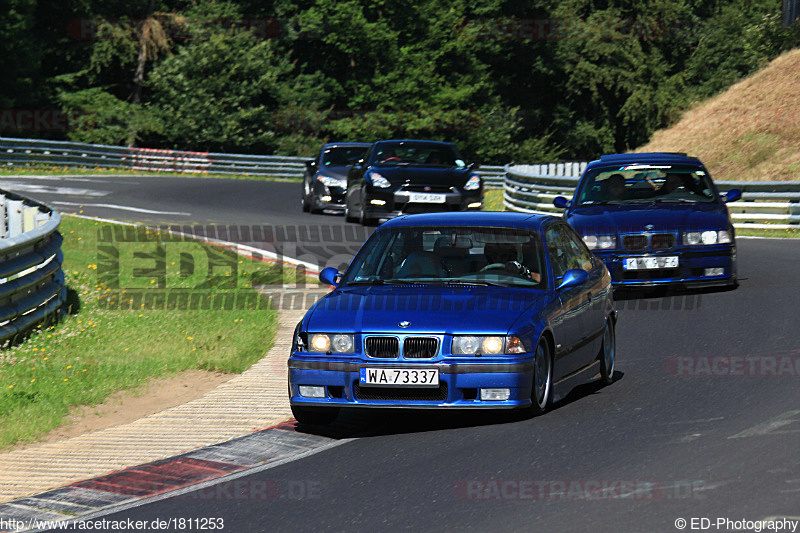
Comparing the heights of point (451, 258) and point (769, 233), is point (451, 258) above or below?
above

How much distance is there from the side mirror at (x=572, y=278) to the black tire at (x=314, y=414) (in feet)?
6.18

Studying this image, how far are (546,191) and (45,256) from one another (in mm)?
18360

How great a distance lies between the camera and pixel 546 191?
99.1ft

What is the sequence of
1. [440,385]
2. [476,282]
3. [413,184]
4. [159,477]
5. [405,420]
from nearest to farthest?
[159,477] → [440,385] → [405,420] → [476,282] → [413,184]

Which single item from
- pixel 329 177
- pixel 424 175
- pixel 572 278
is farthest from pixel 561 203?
pixel 329 177

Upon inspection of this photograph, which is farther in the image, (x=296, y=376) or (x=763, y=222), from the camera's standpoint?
(x=763, y=222)

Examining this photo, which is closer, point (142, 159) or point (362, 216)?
point (362, 216)

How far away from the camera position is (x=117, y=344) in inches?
512

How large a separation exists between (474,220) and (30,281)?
514 centimetres

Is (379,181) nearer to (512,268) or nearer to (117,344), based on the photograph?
(117,344)

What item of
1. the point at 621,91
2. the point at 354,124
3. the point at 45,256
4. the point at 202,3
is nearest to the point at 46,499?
the point at 45,256

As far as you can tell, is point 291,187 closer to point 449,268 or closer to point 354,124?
point 354,124

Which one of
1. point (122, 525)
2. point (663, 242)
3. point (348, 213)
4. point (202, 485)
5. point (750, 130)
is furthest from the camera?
point (750, 130)

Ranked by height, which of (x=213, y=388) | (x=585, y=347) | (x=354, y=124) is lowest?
(x=354, y=124)
